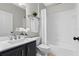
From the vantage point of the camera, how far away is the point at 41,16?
1919 millimetres

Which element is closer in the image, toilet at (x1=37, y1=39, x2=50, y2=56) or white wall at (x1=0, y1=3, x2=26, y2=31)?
white wall at (x1=0, y1=3, x2=26, y2=31)

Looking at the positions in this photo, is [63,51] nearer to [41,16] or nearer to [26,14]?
[41,16]

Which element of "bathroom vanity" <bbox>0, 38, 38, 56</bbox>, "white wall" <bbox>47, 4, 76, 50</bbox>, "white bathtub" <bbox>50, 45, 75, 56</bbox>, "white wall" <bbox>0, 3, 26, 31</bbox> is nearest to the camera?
"bathroom vanity" <bbox>0, 38, 38, 56</bbox>

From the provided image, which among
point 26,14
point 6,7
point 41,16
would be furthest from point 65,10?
point 6,7

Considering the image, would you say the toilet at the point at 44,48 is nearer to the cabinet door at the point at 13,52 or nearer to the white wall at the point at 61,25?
the white wall at the point at 61,25

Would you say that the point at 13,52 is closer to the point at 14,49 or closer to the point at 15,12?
the point at 14,49

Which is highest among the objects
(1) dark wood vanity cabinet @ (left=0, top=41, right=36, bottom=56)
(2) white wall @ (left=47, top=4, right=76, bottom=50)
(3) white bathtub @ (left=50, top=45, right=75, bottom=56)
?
(2) white wall @ (left=47, top=4, right=76, bottom=50)

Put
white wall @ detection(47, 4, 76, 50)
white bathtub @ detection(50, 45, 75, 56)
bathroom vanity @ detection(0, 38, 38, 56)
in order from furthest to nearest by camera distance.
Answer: white bathtub @ detection(50, 45, 75, 56) → white wall @ detection(47, 4, 76, 50) → bathroom vanity @ detection(0, 38, 38, 56)

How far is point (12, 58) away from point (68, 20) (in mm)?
1405

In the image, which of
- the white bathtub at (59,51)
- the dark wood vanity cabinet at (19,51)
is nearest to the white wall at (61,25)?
the white bathtub at (59,51)

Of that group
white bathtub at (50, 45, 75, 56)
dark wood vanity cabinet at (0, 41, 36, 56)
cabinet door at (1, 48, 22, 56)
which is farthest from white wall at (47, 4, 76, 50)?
cabinet door at (1, 48, 22, 56)

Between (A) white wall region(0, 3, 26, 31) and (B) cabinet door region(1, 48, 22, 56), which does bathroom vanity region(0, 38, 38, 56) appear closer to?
(B) cabinet door region(1, 48, 22, 56)

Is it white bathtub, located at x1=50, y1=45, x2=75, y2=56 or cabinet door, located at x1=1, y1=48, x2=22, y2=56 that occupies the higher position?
cabinet door, located at x1=1, y1=48, x2=22, y2=56

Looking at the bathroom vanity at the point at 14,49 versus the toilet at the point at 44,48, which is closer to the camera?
the bathroom vanity at the point at 14,49
